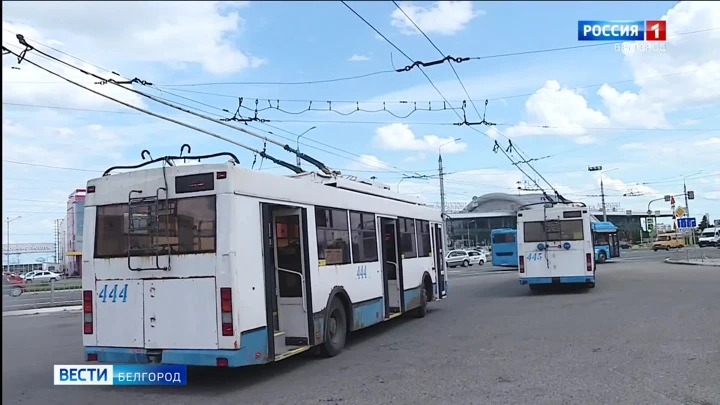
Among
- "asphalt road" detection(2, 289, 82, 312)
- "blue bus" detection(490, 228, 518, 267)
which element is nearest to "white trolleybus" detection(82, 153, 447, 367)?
"asphalt road" detection(2, 289, 82, 312)

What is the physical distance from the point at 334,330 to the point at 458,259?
44.0 metres

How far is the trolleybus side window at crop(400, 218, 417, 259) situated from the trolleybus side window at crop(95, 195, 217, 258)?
261 inches

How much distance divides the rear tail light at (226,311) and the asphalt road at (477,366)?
0.82 metres

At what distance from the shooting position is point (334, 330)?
34.9ft

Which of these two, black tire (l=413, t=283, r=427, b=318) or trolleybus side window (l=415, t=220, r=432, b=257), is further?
trolleybus side window (l=415, t=220, r=432, b=257)

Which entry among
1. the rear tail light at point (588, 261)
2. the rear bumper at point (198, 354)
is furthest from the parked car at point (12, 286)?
the rear tail light at point (588, 261)

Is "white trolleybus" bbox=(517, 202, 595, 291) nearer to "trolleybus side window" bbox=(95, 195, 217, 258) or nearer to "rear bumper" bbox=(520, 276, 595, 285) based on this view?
"rear bumper" bbox=(520, 276, 595, 285)

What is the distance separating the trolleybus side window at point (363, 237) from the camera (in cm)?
1176

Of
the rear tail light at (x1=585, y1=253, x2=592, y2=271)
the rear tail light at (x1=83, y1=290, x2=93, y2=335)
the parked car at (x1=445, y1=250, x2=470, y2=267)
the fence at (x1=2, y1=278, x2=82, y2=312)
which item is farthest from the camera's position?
the parked car at (x1=445, y1=250, x2=470, y2=267)

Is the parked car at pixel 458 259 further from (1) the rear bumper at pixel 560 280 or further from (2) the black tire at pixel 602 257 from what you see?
(1) the rear bumper at pixel 560 280

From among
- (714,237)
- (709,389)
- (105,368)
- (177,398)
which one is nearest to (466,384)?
(709,389)

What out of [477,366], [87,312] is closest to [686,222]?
[477,366]

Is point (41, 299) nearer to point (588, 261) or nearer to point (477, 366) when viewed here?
point (588, 261)

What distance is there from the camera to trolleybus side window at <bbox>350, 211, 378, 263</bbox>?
38.6 feet
